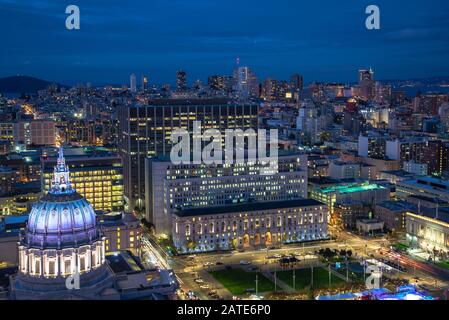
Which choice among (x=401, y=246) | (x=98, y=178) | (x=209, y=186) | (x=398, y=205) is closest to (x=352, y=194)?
(x=398, y=205)

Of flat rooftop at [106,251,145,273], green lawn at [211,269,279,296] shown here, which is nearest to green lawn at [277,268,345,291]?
green lawn at [211,269,279,296]

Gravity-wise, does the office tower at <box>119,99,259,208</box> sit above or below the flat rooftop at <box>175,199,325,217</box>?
above

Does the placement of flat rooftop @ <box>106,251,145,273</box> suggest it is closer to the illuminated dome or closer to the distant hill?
the illuminated dome

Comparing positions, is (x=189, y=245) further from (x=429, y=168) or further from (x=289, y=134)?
(x=289, y=134)

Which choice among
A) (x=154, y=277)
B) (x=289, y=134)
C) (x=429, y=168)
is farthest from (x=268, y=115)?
(x=154, y=277)

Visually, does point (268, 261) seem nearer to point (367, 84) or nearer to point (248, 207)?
point (248, 207)
